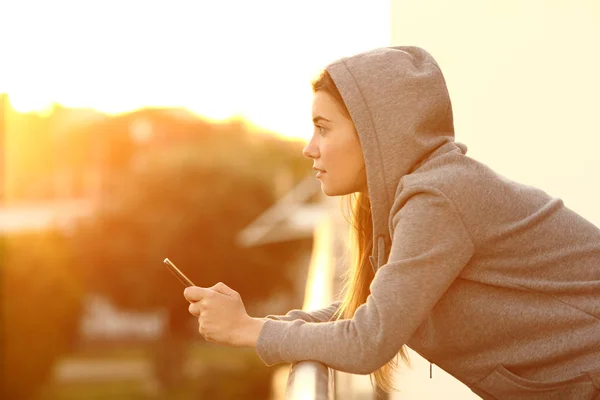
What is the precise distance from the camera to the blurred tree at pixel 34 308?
79.7 feet

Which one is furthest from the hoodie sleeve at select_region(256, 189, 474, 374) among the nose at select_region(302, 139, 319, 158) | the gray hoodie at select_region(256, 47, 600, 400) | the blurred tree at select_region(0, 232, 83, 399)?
the blurred tree at select_region(0, 232, 83, 399)

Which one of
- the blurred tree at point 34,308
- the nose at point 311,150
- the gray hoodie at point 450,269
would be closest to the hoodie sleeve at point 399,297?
the gray hoodie at point 450,269

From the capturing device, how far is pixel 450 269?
1210 mm

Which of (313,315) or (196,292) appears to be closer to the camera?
(196,292)

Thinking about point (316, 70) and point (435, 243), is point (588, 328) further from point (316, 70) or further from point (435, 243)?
point (316, 70)

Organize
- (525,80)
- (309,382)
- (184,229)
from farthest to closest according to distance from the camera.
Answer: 1. (184,229)
2. (525,80)
3. (309,382)

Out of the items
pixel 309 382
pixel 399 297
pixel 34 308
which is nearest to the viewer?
pixel 309 382

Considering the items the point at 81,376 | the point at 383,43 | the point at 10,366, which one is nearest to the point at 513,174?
the point at 383,43

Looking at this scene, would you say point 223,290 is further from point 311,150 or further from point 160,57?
point 160,57

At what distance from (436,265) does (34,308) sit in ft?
82.5

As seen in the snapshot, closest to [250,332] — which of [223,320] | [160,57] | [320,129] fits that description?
[223,320]

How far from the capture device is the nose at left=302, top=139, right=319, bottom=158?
4.55 feet

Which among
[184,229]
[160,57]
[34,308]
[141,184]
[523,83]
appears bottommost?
[184,229]

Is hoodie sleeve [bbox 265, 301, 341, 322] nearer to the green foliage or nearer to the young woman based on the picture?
the young woman
